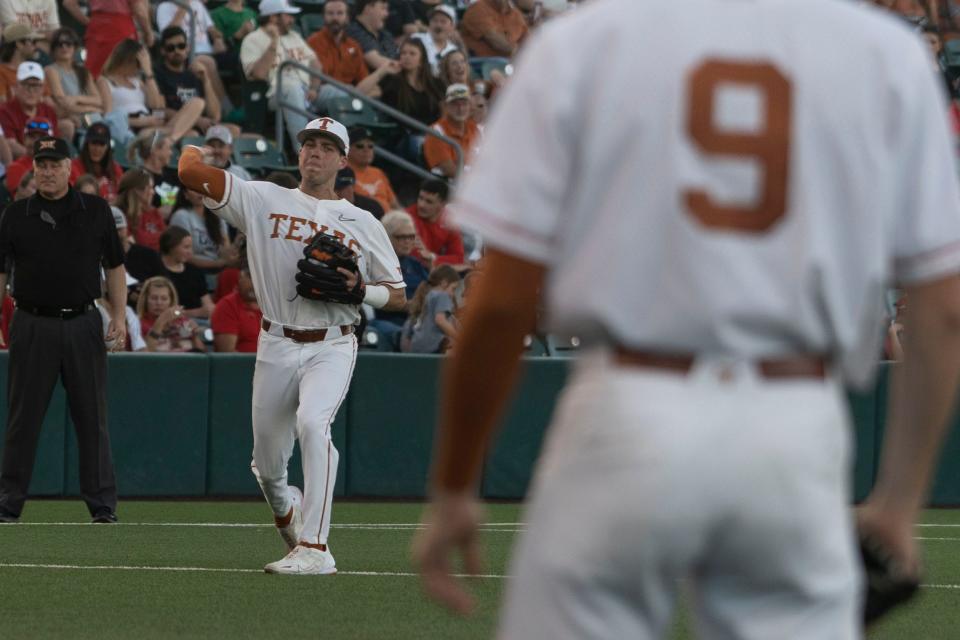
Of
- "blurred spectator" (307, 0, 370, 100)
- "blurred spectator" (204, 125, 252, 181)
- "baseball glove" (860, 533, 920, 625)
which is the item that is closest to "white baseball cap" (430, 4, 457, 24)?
"blurred spectator" (307, 0, 370, 100)

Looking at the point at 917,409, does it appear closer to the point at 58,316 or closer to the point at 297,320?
the point at 297,320

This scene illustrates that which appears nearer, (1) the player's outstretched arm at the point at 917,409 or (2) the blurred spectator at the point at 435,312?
(1) the player's outstretched arm at the point at 917,409

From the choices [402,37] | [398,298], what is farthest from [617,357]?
[402,37]

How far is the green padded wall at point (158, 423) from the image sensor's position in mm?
14344

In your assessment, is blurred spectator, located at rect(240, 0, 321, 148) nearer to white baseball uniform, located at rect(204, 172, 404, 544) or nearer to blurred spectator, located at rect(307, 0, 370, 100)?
blurred spectator, located at rect(307, 0, 370, 100)

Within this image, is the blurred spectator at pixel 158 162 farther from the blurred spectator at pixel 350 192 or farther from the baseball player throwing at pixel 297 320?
the baseball player throwing at pixel 297 320

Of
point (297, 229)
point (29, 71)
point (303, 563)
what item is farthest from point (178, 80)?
point (303, 563)

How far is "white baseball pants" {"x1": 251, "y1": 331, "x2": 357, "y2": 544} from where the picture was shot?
9.25 m

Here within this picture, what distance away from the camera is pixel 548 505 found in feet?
8.84

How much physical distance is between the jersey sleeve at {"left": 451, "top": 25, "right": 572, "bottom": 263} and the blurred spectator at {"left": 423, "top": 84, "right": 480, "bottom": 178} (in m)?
15.8

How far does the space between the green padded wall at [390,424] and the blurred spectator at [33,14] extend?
511cm

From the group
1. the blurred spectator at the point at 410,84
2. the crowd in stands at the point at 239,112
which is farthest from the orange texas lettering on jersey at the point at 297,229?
the blurred spectator at the point at 410,84

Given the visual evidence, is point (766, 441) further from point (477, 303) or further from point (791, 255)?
point (477, 303)

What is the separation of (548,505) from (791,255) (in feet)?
1.70
